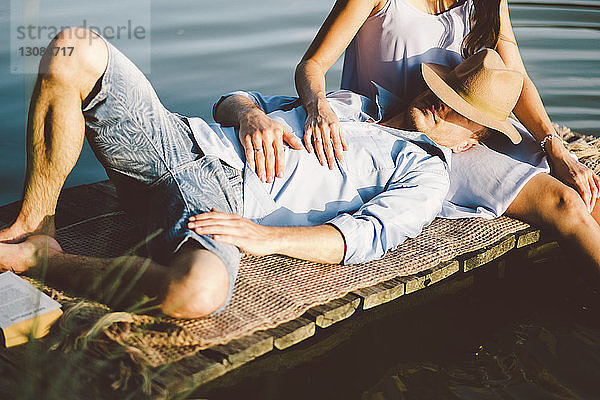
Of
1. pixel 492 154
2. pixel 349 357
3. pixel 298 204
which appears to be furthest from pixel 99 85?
pixel 492 154

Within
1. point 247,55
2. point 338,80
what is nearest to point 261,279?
point 338,80

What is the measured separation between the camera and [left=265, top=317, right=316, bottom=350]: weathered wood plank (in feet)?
8.12

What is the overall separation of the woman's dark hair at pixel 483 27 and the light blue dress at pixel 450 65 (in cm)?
5

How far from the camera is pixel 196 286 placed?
2359 millimetres

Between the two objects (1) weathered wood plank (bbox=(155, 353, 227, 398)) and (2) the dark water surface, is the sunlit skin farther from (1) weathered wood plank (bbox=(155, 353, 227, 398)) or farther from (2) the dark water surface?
(2) the dark water surface

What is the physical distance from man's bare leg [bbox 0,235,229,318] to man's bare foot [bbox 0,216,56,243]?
0.03m

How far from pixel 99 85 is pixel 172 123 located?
1.10 feet

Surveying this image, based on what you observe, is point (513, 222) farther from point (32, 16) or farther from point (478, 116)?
point (32, 16)

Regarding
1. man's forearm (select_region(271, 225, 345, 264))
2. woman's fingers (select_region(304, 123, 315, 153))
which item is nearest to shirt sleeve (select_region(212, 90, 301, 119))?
woman's fingers (select_region(304, 123, 315, 153))

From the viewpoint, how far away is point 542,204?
10.7 feet

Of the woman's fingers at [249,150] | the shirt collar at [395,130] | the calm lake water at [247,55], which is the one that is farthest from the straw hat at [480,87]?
the calm lake water at [247,55]

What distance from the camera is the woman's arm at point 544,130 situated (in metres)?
3.21

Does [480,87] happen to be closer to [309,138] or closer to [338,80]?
[309,138]

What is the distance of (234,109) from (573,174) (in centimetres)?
150
